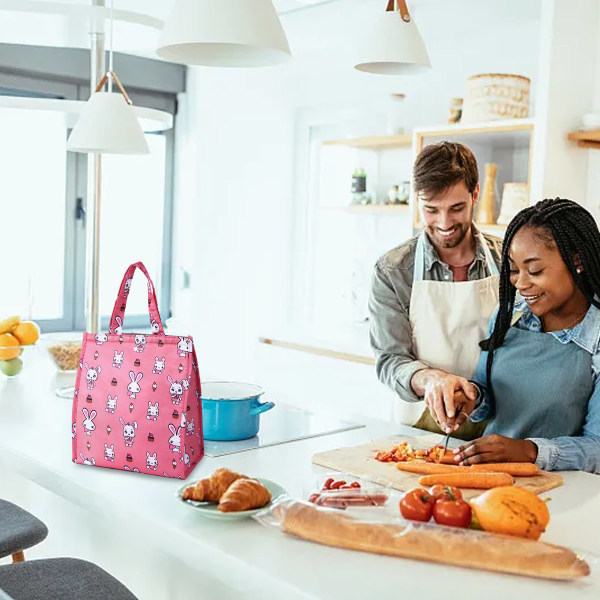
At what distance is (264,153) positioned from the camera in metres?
5.25

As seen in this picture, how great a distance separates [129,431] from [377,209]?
3000mm

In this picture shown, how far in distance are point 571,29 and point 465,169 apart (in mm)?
1331

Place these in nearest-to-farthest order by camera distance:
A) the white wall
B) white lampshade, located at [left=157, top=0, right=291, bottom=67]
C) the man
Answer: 1. white lampshade, located at [left=157, top=0, right=291, bottom=67]
2. the man
3. the white wall

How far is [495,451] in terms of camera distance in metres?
1.68

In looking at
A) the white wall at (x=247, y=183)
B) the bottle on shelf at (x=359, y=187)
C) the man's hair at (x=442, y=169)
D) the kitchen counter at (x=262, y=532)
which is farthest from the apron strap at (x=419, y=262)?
the white wall at (x=247, y=183)

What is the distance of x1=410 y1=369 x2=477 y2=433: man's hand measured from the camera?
1.83m

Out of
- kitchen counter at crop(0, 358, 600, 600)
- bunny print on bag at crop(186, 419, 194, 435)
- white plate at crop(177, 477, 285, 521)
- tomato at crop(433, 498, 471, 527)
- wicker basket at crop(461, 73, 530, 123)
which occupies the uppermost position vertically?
wicker basket at crop(461, 73, 530, 123)

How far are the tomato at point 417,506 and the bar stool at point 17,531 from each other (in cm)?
101

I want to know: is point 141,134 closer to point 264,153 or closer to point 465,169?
point 465,169

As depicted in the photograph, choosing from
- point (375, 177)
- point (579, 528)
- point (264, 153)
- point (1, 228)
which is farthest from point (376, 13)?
point (579, 528)


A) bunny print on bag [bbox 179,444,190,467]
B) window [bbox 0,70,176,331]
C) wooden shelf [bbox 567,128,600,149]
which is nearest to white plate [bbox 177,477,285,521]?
bunny print on bag [bbox 179,444,190,467]

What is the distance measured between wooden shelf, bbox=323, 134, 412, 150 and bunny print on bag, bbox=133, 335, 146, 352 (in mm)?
2919

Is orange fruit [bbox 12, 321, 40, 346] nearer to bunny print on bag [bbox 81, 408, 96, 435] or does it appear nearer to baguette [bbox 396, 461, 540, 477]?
bunny print on bag [bbox 81, 408, 96, 435]

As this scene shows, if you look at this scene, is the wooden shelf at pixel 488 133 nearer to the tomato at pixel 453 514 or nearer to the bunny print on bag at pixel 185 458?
the bunny print on bag at pixel 185 458
